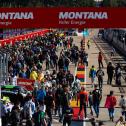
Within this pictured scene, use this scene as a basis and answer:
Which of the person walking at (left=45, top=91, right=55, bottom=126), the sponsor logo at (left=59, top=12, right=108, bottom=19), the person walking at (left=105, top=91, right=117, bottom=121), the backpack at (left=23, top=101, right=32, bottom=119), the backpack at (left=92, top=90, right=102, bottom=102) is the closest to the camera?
the backpack at (left=23, top=101, right=32, bottom=119)

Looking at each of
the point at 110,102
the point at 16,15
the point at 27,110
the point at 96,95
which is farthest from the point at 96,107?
the point at 16,15

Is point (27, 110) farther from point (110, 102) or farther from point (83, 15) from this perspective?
point (83, 15)

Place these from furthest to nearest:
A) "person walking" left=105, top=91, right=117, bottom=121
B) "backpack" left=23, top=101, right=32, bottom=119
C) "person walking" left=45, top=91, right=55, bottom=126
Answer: "person walking" left=105, top=91, right=117, bottom=121, "person walking" left=45, top=91, right=55, bottom=126, "backpack" left=23, top=101, right=32, bottom=119

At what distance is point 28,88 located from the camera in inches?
1056

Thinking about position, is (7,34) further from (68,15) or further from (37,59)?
(68,15)

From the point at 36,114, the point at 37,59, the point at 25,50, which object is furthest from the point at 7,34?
the point at 36,114

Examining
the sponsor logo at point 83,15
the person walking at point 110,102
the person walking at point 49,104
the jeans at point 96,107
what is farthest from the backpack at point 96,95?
the sponsor logo at point 83,15

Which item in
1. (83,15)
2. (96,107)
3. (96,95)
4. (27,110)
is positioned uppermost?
(83,15)

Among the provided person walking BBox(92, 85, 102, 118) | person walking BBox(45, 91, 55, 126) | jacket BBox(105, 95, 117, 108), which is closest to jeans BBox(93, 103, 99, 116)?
person walking BBox(92, 85, 102, 118)

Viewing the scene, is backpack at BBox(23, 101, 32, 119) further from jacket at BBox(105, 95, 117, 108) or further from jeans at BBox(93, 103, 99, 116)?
jeans at BBox(93, 103, 99, 116)

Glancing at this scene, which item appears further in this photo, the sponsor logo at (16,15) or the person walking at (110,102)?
the sponsor logo at (16,15)

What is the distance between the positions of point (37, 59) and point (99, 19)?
15054 millimetres

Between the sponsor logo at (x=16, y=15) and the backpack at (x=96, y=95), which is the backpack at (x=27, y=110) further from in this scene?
the sponsor logo at (x=16, y=15)

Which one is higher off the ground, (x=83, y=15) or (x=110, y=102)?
(x=83, y=15)
